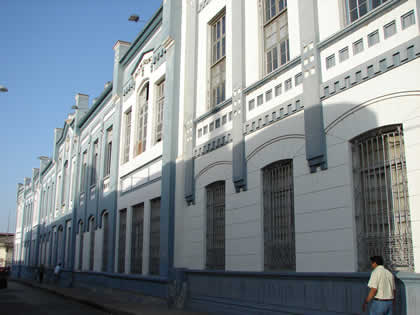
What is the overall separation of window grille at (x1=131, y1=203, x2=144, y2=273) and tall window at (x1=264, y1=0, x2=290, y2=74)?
330 inches

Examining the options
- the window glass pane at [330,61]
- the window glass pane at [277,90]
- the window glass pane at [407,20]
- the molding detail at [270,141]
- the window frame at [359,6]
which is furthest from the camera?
the window glass pane at [277,90]

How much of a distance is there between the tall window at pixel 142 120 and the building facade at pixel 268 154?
66 millimetres

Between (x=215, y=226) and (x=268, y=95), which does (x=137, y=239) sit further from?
(x=268, y=95)

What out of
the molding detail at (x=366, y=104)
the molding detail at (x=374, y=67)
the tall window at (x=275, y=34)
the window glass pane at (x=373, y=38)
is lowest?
the molding detail at (x=366, y=104)

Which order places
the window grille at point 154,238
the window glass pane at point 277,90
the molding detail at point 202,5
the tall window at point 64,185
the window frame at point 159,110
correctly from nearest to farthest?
the window glass pane at point 277,90, the molding detail at point 202,5, the window grille at point 154,238, the window frame at point 159,110, the tall window at point 64,185

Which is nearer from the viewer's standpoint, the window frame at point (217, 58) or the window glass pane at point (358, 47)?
the window glass pane at point (358, 47)

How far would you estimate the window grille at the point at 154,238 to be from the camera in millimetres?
15289

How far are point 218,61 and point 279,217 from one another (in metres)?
5.18

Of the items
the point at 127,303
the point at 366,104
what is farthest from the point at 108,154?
the point at 366,104

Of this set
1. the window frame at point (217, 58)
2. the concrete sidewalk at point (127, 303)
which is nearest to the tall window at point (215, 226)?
the concrete sidewalk at point (127, 303)

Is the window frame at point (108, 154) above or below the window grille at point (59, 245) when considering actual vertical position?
above

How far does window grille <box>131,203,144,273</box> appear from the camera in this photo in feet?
55.4

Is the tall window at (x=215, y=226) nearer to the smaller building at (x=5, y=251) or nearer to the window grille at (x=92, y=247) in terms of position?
the window grille at (x=92, y=247)

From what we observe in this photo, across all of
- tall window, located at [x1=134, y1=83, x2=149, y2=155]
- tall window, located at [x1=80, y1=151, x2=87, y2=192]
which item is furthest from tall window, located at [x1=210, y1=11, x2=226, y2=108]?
tall window, located at [x1=80, y1=151, x2=87, y2=192]
